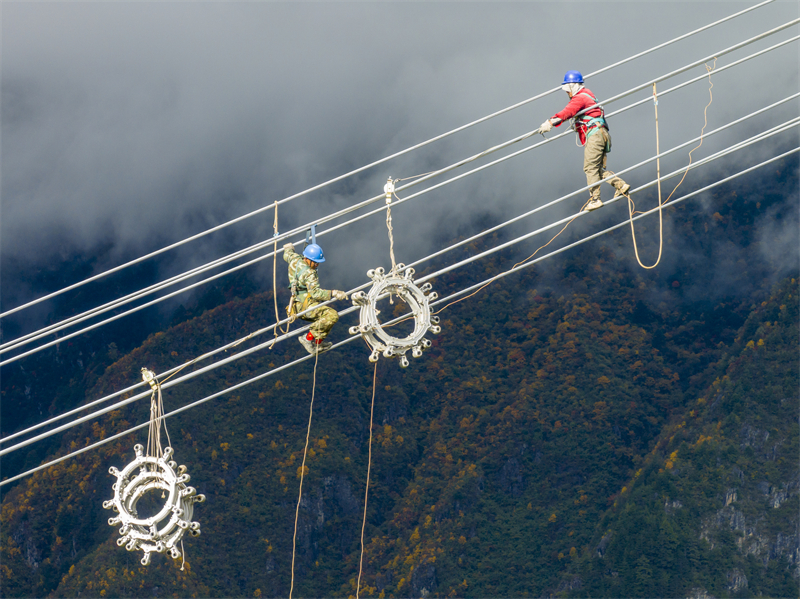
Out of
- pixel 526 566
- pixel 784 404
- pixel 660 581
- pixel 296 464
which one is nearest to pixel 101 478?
pixel 296 464

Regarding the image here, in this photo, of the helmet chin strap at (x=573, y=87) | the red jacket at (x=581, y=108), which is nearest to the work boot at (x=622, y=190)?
the red jacket at (x=581, y=108)

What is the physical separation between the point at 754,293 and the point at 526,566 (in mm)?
76320

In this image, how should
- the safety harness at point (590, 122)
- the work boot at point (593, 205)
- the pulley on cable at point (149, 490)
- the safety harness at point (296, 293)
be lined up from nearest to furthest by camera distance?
the pulley on cable at point (149, 490), the work boot at point (593, 205), the safety harness at point (590, 122), the safety harness at point (296, 293)

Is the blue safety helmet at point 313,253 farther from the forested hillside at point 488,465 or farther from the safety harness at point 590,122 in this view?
the forested hillside at point 488,465

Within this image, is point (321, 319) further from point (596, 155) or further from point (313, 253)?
point (596, 155)

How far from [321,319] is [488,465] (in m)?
157

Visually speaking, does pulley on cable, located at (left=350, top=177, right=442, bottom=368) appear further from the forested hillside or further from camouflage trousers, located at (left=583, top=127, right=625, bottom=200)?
the forested hillside

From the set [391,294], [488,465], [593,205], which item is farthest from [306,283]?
[488,465]

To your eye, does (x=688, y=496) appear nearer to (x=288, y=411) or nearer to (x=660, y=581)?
(x=660, y=581)

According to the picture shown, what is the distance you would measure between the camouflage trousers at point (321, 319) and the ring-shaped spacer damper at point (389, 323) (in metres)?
1.06

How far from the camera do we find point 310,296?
18.3 metres

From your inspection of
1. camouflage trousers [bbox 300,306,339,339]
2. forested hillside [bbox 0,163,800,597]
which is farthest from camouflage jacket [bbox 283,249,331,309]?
forested hillside [bbox 0,163,800,597]

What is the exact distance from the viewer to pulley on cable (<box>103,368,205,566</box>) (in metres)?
16.3

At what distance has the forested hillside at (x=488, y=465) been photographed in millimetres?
144875
